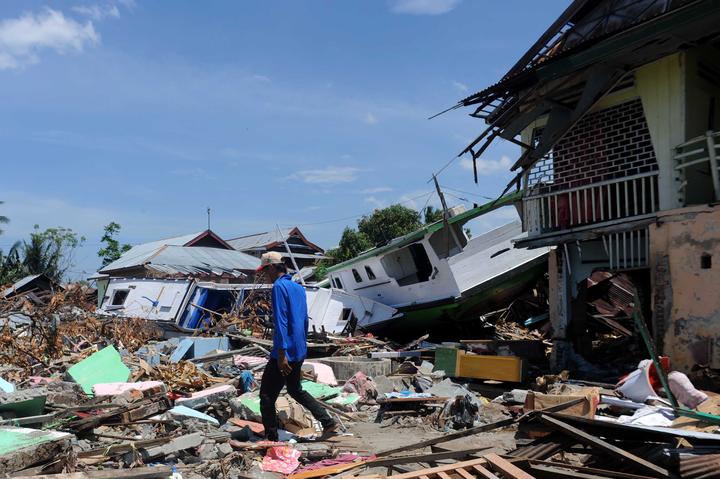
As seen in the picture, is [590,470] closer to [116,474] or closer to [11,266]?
[116,474]

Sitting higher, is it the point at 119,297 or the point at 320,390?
the point at 119,297

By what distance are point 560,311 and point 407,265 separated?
24.5ft

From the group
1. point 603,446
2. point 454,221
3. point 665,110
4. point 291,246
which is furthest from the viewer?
point 291,246

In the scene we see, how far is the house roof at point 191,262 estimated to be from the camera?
103 feet

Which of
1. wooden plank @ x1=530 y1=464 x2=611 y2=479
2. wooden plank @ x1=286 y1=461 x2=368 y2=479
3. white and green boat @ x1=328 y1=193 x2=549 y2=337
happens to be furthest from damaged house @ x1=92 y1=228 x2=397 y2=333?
wooden plank @ x1=530 y1=464 x2=611 y2=479

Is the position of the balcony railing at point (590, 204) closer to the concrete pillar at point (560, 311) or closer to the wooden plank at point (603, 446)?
the concrete pillar at point (560, 311)

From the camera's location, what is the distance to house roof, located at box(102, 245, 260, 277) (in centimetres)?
3127

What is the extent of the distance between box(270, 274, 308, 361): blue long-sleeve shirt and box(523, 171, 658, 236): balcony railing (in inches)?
254

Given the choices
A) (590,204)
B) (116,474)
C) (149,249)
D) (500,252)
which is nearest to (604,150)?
(590,204)

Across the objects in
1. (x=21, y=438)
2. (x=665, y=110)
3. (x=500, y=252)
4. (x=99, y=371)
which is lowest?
(x=21, y=438)

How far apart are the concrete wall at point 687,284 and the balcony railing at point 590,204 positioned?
0.74m

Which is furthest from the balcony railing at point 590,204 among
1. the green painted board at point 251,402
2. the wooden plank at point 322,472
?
the wooden plank at point 322,472

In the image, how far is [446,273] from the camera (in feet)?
52.0

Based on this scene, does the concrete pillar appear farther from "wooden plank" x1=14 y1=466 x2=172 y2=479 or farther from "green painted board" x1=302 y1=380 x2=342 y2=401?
"wooden plank" x1=14 y1=466 x2=172 y2=479
